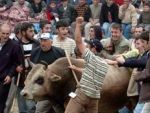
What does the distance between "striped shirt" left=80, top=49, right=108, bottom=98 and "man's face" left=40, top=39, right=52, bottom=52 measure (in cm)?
287

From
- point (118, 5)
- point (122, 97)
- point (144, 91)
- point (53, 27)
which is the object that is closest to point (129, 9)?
point (118, 5)


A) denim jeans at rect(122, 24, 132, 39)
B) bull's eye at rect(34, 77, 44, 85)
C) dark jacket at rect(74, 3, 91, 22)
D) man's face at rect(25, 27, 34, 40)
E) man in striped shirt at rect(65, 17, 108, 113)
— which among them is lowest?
denim jeans at rect(122, 24, 132, 39)

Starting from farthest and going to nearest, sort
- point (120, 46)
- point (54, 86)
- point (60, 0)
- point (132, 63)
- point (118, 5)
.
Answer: point (60, 0) → point (118, 5) → point (120, 46) → point (54, 86) → point (132, 63)

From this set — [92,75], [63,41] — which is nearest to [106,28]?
[63,41]

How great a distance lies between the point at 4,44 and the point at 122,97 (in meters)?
2.42

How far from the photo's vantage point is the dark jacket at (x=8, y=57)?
10930 mm

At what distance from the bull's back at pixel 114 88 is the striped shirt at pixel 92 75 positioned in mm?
2083

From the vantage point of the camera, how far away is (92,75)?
854 centimetres

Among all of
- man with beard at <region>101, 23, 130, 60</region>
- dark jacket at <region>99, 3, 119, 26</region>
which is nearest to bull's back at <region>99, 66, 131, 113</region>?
man with beard at <region>101, 23, 130, 60</region>

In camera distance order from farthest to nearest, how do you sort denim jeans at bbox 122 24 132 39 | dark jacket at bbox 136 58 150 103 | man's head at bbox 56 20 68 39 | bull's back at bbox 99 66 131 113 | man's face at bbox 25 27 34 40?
denim jeans at bbox 122 24 132 39
man's head at bbox 56 20 68 39
man's face at bbox 25 27 34 40
bull's back at bbox 99 66 131 113
dark jacket at bbox 136 58 150 103

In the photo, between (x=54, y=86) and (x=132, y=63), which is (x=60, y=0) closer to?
(x=54, y=86)

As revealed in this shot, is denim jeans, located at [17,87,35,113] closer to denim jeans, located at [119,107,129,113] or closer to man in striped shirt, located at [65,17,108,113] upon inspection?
denim jeans, located at [119,107,129,113]

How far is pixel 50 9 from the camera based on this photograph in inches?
747

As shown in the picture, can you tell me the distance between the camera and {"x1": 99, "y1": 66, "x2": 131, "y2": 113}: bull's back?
423 inches
